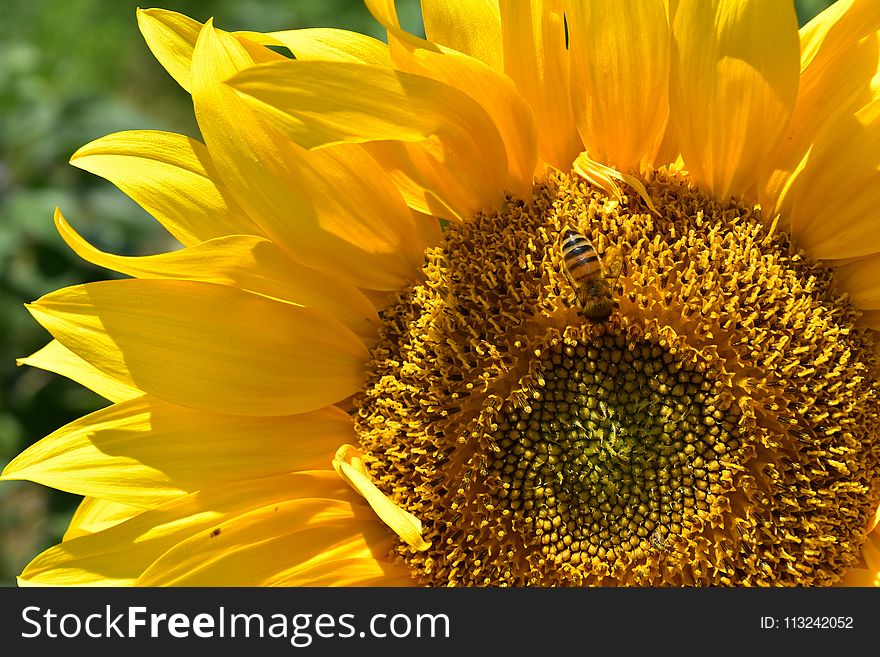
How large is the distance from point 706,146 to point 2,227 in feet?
7.98

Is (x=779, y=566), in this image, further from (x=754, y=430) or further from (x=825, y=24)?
(x=825, y=24)

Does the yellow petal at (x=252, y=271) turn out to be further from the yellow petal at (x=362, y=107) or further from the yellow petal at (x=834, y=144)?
the yellow petal at (x=834, y=144)

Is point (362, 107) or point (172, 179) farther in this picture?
point (172, 179)

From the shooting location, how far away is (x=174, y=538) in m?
2.33

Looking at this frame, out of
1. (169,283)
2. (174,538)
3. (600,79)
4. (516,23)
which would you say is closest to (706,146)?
(600,79)

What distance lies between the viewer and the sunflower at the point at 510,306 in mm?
2123

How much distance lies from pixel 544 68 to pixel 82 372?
1.34 meters

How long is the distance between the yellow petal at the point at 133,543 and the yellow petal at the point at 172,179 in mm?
611

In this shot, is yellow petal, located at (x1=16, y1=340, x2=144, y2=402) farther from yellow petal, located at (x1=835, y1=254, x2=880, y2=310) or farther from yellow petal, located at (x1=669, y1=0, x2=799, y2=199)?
yellow petal, located at (x1=835, y1=254, x2=880, y2=310)

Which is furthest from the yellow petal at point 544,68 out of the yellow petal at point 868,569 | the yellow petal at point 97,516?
the yellow petal at point 97,516

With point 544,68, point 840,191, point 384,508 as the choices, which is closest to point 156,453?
point 384,508

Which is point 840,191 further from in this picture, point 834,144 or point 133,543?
point 133,543

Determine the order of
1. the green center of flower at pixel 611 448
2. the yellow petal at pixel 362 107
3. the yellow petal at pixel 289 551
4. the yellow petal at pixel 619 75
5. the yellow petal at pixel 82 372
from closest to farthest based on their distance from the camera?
the yellow petal at pixel 362 107, the yellow petal at pixel 619 75, the green center of flower at pixel 611 448, the yellow petal at pixel 289 551, the yellow petal at pixel 82 372

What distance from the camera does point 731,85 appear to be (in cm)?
212
